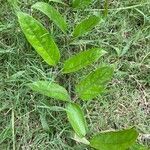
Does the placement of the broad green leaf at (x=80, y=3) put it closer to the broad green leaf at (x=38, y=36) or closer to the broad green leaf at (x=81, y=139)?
the broad green leaf at (x=38, y=36)

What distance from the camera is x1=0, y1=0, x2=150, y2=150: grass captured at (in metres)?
1.62

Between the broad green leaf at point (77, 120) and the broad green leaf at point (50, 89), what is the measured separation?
49mm

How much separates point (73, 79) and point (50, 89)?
0.14 meters

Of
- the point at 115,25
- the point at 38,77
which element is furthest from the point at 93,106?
the point at 115,25

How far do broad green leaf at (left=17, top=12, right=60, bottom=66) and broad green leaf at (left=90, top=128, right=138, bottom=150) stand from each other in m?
0.35

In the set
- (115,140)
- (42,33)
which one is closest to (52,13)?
(42,33)

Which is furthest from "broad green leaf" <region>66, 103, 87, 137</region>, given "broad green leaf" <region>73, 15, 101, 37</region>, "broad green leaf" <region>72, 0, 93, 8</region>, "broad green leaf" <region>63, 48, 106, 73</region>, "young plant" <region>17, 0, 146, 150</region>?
"broad green leaf" <region>72, 0, 93, 8</region>

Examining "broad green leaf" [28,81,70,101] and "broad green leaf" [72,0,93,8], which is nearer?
"broad green leaf" [28,81,70,101]

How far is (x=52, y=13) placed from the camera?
1704 mm

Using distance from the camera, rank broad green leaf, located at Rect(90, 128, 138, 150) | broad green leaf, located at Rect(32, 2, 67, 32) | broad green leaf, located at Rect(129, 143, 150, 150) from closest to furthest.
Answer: broad green leaf, located at Rect(90, 128, 138, 150), broad green leaf, located at Rect(129, 143, 150, 150), broad green leaf, located at Rect(32, 2, 67, 32)

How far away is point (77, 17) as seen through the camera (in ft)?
5.95

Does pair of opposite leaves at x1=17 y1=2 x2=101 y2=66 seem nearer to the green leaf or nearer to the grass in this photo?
the grass

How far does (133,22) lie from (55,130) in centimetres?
56

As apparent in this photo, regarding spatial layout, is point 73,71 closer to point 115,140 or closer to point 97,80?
point 97,80
